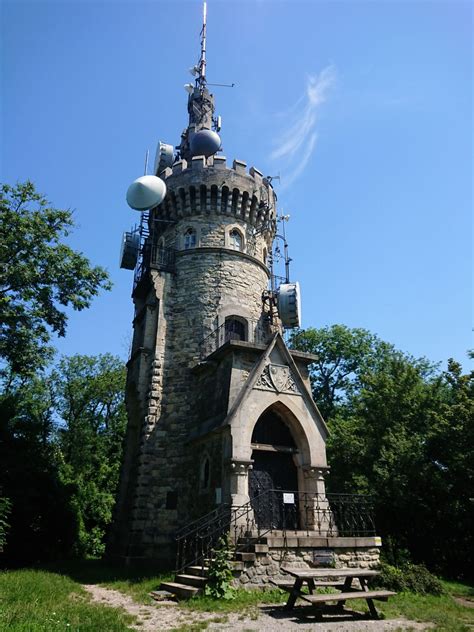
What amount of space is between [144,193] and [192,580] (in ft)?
46.0

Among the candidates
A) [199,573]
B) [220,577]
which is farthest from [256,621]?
[199,573]

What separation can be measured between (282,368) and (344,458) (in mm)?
9905

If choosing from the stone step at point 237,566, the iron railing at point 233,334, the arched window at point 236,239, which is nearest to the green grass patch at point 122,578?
the stone step at point 237,566

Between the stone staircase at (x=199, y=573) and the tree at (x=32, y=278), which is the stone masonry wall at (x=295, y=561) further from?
the tree at (x=32, y=278)

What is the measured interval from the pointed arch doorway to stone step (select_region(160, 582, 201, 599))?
3698 mm

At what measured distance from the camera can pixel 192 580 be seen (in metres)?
10.3

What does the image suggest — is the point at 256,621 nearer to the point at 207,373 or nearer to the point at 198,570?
the point at 198,570

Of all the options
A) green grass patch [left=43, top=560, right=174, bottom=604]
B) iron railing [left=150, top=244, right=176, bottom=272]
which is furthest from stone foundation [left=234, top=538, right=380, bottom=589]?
iron railing [left=150, top=244, right=176, bottom=272]

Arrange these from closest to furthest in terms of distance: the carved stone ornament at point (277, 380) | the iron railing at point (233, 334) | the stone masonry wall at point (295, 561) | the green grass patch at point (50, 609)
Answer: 1. the green grass patch at point (50, 609)
2. the stone masonry wall at point (295, 561)
3. the carved stone ornament at point (277, 380)
4. the iron railing at point (233, 334)

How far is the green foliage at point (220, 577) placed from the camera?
381 inches

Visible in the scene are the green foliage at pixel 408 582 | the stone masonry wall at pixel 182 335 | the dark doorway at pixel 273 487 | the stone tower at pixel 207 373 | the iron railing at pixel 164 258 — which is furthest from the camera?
the iron railing at pixel 164 258

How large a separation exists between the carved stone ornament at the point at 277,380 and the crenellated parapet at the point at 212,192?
8115 millimetres

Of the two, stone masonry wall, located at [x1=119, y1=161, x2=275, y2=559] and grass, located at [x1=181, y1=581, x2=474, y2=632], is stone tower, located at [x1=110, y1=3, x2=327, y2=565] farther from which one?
grass, located at [x1=181, y1=581, x2=474, y2=632]

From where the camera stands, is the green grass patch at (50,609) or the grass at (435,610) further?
the grass at (435,610)
